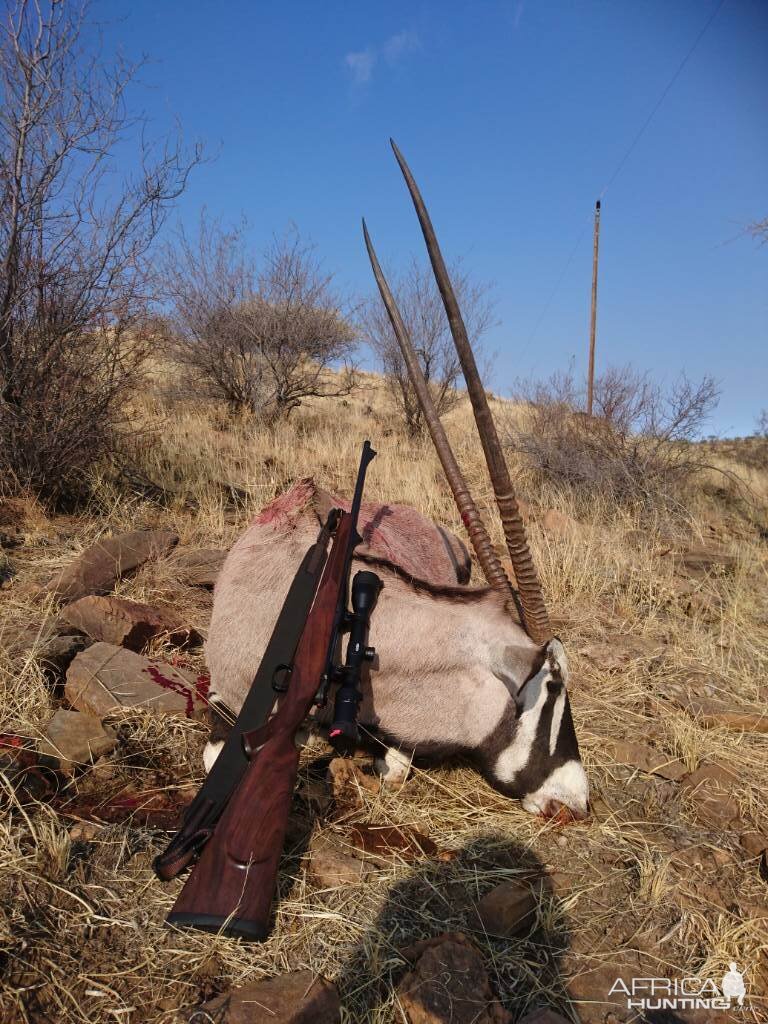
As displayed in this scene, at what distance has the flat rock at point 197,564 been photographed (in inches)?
173

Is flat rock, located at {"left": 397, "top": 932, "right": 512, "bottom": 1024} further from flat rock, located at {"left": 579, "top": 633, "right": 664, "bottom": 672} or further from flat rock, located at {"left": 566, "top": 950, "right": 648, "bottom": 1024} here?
flat rock, located at {"left": 579, "top": 633, "right": 664, "bottom": 672}

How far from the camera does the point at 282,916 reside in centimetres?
201

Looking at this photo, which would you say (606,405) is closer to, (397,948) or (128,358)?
(128,358)

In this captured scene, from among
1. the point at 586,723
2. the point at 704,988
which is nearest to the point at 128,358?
the point at 586,723

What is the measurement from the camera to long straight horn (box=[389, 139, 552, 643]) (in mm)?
2428

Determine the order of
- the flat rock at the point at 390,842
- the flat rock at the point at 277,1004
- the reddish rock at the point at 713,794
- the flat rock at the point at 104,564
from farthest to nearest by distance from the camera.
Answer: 1. the flat rock at the point at 104,564
2. the reddish rock at the point at 713,794
3. the flat rock at the point at 390,842
4. the flat rock at the point at 277,1004

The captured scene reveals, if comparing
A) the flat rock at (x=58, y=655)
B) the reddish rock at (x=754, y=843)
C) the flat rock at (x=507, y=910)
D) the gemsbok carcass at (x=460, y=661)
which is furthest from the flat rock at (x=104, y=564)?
the reddish rock at (x=754, y=843)

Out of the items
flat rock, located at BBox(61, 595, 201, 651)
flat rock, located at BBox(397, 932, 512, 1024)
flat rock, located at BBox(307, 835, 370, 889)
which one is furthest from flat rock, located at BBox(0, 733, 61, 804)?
flat rock, located at BBox(397, 932, 512, 1024)

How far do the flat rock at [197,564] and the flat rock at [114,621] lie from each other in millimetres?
775

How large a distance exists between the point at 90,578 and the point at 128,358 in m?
2.90

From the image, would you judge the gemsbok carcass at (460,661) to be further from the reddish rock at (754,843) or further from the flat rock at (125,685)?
the reddish rock at (754,843)

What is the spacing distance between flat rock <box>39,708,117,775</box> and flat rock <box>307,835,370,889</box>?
988 millimetres

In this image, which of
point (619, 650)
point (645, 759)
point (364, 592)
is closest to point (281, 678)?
point (364, 592)

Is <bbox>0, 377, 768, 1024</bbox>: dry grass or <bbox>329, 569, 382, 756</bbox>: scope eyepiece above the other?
<bbox>329, 569, 382, 756</bbox>: scope eyepiece
